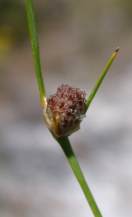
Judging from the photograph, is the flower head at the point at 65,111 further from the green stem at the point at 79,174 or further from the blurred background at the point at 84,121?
the blurred background at the point at 84,121

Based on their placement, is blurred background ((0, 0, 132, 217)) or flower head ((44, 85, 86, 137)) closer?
flower head ((44, 85, 86, 137))

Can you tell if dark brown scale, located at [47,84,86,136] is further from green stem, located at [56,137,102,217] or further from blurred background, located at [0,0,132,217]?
blurred background, located at [0,0,132,217]

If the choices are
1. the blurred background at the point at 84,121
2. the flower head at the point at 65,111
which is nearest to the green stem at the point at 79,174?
the flower head at the point at 65,111

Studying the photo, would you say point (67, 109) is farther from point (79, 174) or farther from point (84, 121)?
point (84, 121)

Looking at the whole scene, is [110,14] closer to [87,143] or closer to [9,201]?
[87,143]

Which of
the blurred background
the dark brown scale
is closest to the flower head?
the dark brown scale

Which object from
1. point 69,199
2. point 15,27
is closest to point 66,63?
point 15,27

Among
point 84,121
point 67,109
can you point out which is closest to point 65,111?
point 67,109
